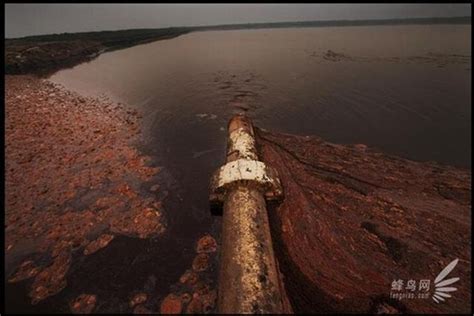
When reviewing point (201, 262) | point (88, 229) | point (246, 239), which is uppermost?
point (246, 239)

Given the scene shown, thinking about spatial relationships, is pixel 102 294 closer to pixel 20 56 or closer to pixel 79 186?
pixel 79 186

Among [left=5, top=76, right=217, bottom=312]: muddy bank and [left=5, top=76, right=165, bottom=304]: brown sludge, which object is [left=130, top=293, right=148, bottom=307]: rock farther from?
[left=5, top=76, right=165, bottom=304]: brown sludge

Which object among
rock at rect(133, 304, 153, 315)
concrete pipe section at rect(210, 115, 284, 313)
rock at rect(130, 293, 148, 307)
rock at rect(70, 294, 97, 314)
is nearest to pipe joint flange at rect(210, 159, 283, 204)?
concrete pipe section at rect(210, 115, 284, 313)

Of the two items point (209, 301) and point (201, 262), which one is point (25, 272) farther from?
point (209, 301)

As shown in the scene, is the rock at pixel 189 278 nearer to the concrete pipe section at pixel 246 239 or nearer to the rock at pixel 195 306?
the rock at pixel 195 306

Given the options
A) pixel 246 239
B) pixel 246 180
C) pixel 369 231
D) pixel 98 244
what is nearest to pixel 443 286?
pixel 369 231

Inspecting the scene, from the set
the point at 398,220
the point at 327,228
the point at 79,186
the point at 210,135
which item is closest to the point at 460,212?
the point at 398,220
